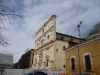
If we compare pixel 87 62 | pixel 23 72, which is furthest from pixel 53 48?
pixel 87 62

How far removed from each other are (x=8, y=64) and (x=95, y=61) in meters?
30.9

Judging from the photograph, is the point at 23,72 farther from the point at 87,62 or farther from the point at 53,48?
the point at 87,62

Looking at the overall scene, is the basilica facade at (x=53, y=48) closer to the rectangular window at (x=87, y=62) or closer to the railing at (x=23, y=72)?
the railing at (x=23, y=72)

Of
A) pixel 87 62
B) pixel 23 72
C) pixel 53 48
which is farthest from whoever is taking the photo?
pixel 53 48

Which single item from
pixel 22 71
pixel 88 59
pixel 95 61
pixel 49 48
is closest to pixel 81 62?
pixel 88 59

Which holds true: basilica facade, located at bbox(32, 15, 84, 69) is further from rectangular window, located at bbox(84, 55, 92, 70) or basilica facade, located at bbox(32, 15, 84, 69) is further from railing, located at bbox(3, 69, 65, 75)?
rectangular window, located at bbox(84, 55, 92, 70)

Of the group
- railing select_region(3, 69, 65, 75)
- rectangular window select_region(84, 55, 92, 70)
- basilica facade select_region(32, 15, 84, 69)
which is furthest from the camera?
basilica facade select_region(32, 15, 84, 69)

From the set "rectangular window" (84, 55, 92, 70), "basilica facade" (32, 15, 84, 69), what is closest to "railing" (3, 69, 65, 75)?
"basilica facade" (32, 15, 84, 69)

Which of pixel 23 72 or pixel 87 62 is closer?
pixel 87 62

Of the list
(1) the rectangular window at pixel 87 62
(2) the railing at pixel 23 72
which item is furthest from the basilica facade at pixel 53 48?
(1) the rectangular window at pixel 87 62

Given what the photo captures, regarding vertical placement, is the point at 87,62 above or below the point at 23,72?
above

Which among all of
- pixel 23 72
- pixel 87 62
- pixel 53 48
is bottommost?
pixel 23 72

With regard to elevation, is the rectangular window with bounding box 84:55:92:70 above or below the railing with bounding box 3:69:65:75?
above

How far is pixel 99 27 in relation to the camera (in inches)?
1232
